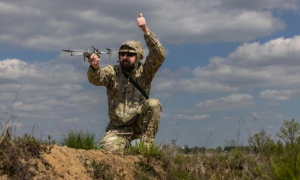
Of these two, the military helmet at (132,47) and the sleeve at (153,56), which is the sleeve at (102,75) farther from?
the sleeve at (153,56)

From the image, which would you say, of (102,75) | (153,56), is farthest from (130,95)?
(153,56)

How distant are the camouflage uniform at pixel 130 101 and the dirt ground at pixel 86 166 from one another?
49.1 inches

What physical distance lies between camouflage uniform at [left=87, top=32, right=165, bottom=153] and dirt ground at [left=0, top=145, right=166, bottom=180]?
1.25 m

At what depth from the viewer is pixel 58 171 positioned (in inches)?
225

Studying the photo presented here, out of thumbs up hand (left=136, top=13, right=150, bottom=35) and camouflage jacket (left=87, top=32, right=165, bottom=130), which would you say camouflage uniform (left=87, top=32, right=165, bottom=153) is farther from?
thumbs up hand (left=136, top=13, right=150, bottom=35)

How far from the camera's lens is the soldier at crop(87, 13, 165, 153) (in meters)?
8.48

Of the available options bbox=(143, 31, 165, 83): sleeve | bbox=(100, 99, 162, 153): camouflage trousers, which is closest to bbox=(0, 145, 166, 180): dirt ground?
bbox=(100, 99, 162, 153): camouflage trousers

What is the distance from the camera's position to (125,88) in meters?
8.83

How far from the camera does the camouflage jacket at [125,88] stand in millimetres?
8644

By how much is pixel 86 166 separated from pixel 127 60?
3049mm

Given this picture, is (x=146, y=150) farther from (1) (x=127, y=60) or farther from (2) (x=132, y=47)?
(2) (x=132, y=47)

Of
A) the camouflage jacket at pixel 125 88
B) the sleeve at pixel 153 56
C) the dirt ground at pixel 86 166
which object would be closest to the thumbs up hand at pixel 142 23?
the sleeve at pixel 153 56

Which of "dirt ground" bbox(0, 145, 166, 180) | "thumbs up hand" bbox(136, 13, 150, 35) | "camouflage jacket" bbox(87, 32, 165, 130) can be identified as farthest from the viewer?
"camouflage jacket" bbox(87, 32, 165, 130)

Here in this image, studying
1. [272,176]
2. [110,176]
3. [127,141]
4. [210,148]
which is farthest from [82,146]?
[272,176]
